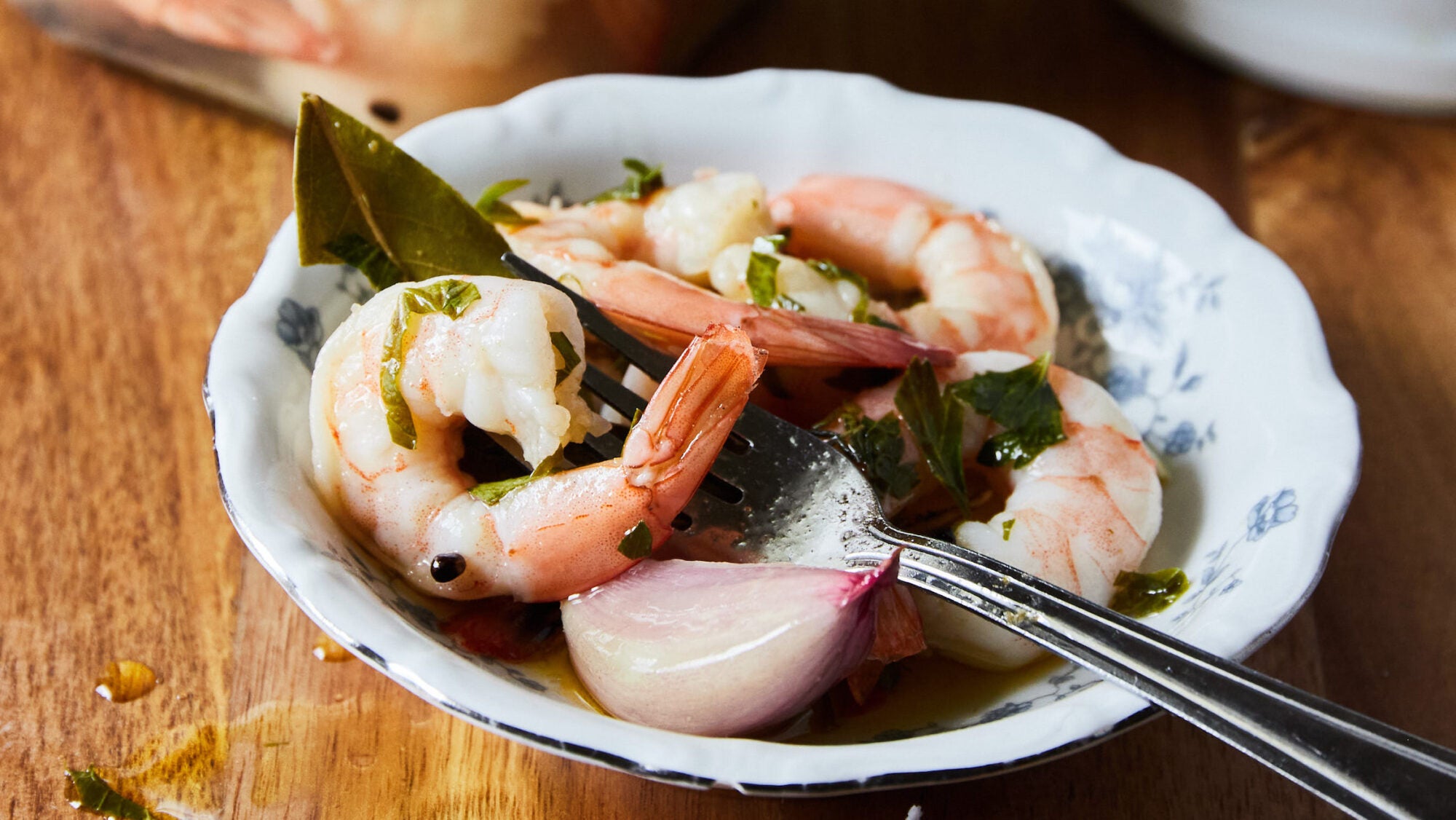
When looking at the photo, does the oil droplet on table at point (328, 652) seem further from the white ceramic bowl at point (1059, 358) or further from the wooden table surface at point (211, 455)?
the white ceramic bowl at point (1059, 358)

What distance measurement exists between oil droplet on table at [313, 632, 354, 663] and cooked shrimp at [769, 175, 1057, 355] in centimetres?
62

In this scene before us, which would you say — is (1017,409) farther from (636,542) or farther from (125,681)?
(125,681)

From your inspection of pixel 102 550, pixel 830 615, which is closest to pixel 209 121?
pixel 102 550

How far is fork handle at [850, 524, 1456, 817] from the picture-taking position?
723mm

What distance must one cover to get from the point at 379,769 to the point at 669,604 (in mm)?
321

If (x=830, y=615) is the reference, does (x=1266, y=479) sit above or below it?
below

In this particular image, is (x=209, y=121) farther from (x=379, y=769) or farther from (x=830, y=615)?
(x=830, y=615)

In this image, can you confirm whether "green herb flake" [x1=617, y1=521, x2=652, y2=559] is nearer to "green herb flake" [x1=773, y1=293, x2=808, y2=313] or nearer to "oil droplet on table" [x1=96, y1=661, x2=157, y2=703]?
"green herb flake" [x1=773, y1=293, x2=808, y2=313]

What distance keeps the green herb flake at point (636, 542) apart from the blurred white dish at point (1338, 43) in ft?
4.60

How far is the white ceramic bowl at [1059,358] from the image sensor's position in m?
0.82

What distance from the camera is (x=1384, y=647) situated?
48.2 inches

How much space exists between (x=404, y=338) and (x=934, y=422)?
1.52 feet

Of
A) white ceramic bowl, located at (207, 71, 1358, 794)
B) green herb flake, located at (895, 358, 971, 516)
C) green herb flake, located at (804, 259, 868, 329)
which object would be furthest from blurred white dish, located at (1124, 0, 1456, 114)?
green herb flake, located at (895, 358, 971, 516)

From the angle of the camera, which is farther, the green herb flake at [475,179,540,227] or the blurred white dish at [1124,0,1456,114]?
the blurred white dish at [1124,0,1456,114]
